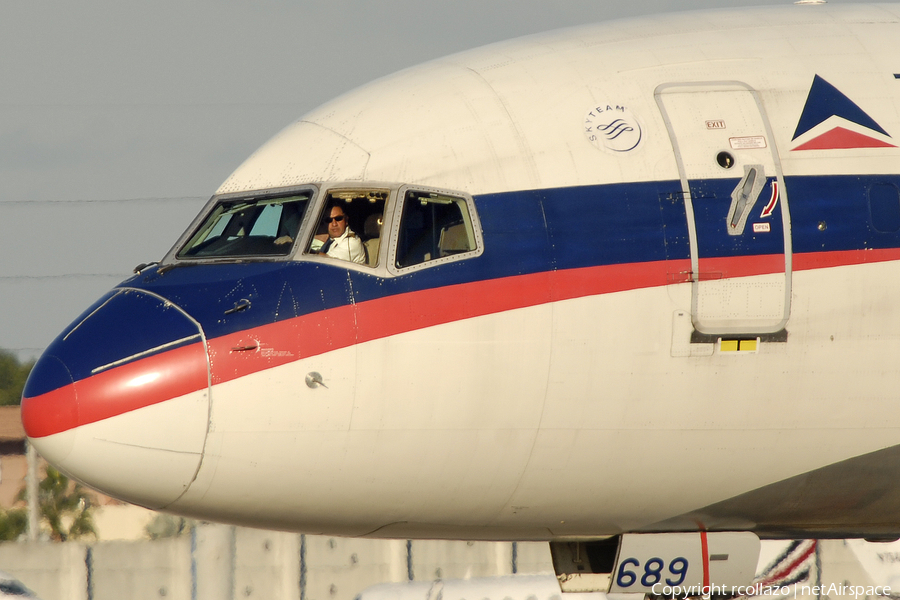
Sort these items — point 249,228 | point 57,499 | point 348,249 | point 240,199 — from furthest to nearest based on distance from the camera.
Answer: point 57,499 → point 240,199 → point 249,228 → point 348,249

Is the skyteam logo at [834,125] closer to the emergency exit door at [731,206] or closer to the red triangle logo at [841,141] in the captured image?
the red triangle logo at [841,141]

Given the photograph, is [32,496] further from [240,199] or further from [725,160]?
[725,160]

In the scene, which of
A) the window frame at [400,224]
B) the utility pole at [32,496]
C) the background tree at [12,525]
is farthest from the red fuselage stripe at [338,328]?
the background tree at [12,525]

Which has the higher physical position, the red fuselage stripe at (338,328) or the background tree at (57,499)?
the background tree at (57,499)

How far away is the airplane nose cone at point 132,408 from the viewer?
8.83m

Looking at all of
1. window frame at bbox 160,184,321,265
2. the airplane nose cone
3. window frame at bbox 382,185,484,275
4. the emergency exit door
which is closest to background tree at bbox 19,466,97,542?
window frame at bbox 160,184,321,265

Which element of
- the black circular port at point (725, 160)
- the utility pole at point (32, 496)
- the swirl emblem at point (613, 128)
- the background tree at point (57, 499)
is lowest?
the black circular port at point (725, 160)

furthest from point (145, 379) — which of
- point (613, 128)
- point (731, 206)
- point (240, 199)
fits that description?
point (731, 206)

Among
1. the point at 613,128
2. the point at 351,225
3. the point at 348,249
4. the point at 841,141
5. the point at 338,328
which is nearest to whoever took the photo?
the point at 338,328

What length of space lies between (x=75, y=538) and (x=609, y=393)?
39.3m

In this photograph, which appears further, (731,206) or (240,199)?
(240,199)

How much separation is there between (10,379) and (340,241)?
3740 cm

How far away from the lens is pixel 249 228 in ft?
32.5

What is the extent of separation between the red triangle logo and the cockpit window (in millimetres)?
4195
